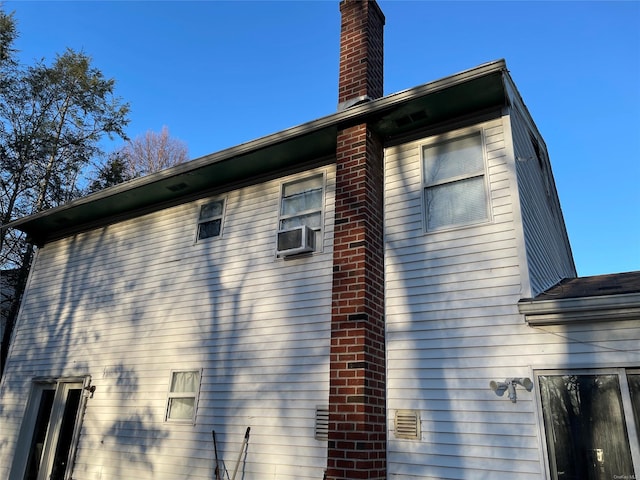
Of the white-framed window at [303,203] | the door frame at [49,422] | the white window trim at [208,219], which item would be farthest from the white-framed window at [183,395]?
the white-framed window at [303,203]

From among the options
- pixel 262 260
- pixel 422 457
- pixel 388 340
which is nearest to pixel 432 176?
pixel 388 340

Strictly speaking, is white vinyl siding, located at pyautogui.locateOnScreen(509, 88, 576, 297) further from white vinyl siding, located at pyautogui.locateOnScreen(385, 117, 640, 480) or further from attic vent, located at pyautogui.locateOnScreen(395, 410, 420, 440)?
attic vent, located at pyautogui.locateOnScreen(395, 410, 420, 440)

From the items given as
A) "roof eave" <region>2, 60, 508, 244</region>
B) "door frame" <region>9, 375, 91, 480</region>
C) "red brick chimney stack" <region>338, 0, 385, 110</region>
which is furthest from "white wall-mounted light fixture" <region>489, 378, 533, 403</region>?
"door frame" <region>9, 375, 91, 480</region>

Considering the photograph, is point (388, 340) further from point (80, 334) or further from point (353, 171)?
point (80, 334)

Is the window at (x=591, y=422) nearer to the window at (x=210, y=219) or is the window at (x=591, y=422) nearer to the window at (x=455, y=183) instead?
the window at (x=455, y=183)

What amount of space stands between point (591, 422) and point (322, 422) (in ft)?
9.28

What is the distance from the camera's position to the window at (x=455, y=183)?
574 cm

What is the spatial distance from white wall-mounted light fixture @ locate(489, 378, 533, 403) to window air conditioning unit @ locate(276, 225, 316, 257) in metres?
2.96

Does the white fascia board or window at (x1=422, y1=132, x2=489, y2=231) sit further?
window at (x1=422, y1=132, x2=489, y2=231)

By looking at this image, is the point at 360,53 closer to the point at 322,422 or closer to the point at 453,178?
the point at 453,178

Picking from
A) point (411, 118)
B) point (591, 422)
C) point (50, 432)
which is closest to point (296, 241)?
point (411, 118)

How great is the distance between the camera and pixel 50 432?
846 centimetres

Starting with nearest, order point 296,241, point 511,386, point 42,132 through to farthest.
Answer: point 511,386
point 296,241
point 42,132

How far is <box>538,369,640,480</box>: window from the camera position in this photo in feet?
13.5
